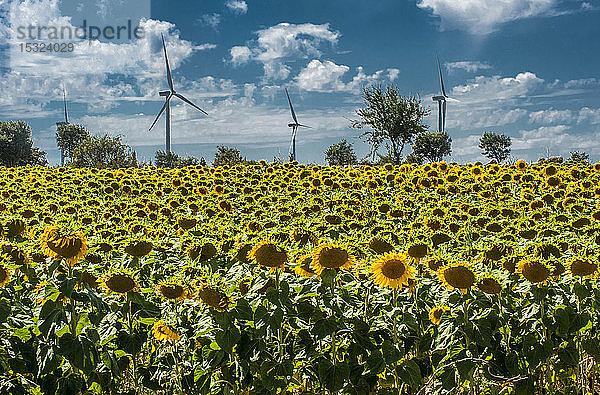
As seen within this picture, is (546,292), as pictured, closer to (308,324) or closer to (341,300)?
(341,300)

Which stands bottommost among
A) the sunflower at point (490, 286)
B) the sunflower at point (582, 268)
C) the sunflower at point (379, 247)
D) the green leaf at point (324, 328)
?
the green leaf at point (324, 328)

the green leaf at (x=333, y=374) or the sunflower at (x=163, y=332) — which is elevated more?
the sunflower at (x=163, y=332)

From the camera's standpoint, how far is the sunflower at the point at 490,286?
2.98 m

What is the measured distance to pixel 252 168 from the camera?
11938mm

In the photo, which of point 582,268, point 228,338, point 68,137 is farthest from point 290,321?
point 68,137

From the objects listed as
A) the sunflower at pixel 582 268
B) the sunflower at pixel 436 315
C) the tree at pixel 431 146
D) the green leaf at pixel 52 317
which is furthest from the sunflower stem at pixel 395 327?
the tree at pixel 431 146

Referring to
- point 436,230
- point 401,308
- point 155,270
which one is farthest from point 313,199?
point 401,308

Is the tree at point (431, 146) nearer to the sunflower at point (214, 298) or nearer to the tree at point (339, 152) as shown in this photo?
the tree at point (339, 152)

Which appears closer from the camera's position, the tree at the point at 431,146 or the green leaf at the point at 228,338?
the green leaf at the point at 228,338

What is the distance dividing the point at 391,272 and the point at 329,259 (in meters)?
0.30

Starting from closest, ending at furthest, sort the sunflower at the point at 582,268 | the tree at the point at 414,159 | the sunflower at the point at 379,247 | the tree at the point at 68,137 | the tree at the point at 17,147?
1. the sunflower at the point at 582,268
2. the sunflower at the point at 379,247
3. the tree at the point at 414,159
4. the tree at the point at 17,147
5. the tree at the point at 68,137

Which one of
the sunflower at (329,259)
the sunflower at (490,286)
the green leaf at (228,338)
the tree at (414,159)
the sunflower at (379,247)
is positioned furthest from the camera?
the tree at (414,159)

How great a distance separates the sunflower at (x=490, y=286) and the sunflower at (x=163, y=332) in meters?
1.51

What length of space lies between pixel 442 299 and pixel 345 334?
54 centimetres
